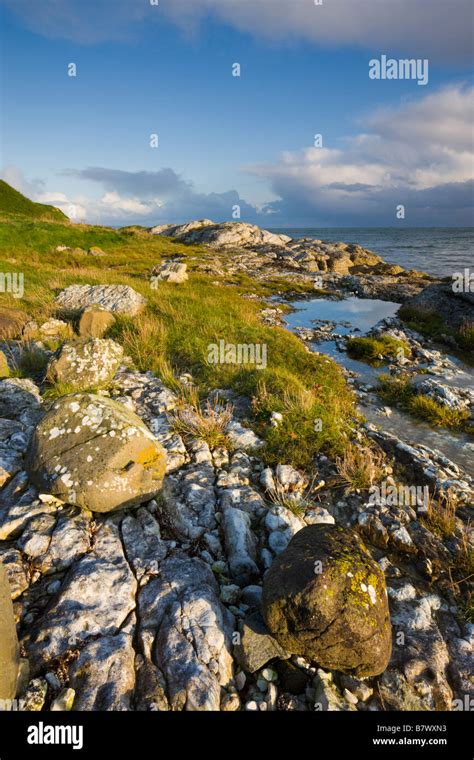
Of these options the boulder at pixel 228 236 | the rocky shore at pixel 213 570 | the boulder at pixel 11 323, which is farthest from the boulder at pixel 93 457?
the boulder at pixel 228 236

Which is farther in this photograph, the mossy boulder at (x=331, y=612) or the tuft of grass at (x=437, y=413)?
the tuft of grass at (x=437, y=413)

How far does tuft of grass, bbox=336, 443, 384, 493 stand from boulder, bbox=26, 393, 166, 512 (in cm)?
360

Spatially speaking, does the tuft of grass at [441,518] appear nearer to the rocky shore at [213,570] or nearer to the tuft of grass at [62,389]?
the rocky shore at [213,570]

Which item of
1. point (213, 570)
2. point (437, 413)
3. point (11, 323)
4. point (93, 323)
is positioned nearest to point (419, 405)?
point (437, 413)

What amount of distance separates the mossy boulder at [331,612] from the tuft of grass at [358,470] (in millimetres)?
2875

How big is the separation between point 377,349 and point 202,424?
450 inches

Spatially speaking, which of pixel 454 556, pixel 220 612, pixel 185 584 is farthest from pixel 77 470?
pixel 454 556

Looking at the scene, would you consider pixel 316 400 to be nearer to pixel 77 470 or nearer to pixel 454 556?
pixel 454 556

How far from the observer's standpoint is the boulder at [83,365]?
9.41 meters

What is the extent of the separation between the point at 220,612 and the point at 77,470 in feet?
9.44

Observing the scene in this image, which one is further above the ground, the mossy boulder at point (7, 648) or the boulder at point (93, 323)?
the boulder at point (93, 323)

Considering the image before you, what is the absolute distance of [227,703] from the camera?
3615 mm

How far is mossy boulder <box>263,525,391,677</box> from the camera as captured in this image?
12.2 ft

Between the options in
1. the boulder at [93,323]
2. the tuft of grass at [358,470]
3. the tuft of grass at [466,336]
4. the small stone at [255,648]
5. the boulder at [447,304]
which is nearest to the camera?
the small stone at [255,648]
